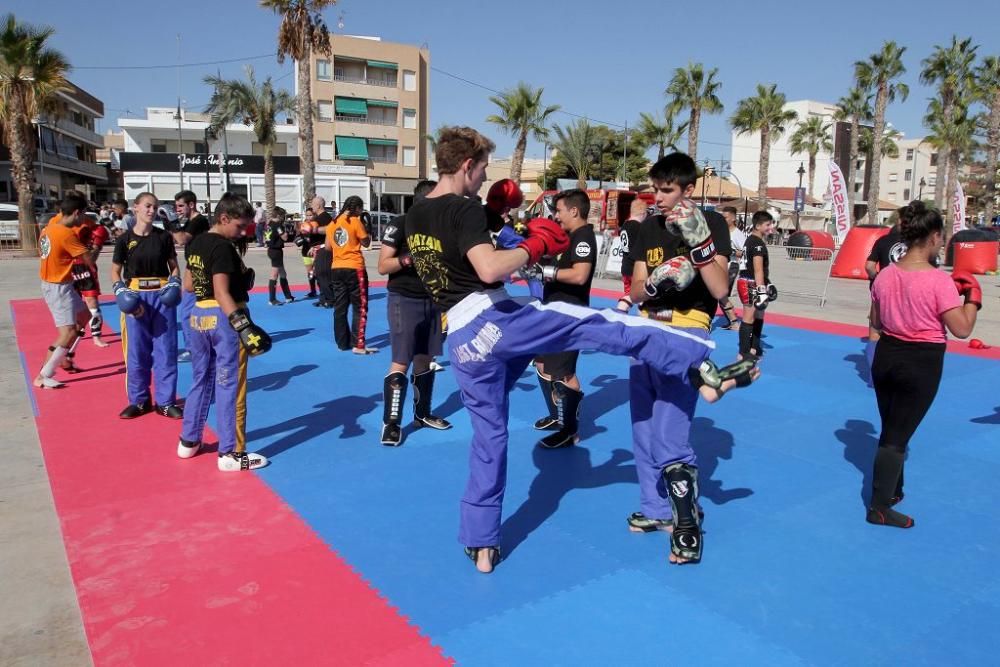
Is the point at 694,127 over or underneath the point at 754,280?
over

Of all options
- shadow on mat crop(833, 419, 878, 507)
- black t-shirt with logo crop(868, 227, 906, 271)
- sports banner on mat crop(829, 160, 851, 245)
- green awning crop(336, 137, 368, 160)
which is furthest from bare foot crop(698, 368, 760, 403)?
green awning crop(336, 137, 368, 160)

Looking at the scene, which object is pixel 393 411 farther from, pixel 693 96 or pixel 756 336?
pixel 693 96

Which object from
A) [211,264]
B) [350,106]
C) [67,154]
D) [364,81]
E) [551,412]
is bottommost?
[551,412]

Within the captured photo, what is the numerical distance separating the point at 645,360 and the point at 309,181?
2704 centimetres

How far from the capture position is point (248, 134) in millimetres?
51156

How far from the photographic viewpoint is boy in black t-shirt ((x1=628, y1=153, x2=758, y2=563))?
349 cm

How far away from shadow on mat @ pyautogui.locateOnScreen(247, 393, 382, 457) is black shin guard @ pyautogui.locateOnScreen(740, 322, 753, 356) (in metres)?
4.69

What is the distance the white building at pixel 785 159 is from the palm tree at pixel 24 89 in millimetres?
63478

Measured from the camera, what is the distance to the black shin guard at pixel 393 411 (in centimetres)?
552

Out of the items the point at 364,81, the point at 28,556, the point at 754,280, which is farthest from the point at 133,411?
the point at 364,81

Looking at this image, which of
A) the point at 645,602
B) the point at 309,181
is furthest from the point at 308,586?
the point at 309,181

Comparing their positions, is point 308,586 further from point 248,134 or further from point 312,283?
point 248,134

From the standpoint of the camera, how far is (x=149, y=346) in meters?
6.11

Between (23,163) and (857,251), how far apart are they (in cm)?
2695
